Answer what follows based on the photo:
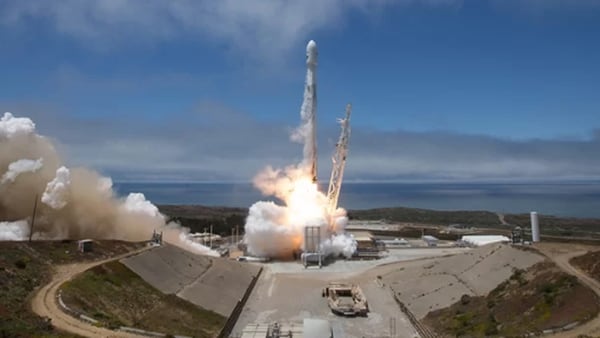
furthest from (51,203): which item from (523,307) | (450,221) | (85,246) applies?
(450,221)

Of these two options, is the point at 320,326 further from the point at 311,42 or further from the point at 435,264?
the point at 311,42

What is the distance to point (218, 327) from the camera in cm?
3616

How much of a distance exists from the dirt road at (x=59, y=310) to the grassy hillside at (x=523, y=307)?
22378 mm

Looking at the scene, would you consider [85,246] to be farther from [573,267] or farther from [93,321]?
[573,267]

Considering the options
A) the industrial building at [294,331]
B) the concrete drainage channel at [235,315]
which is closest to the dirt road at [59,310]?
the industrial building at [294,331]

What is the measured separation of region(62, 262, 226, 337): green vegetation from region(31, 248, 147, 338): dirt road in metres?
0.88

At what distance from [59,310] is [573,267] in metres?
39.2

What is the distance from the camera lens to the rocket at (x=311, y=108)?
222ft

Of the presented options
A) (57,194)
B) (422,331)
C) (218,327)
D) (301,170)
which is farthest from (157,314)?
(301,170)

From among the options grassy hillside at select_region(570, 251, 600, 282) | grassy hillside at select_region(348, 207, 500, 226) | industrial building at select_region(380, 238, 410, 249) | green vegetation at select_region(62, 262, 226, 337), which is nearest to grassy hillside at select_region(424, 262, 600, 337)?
grassy hillside at select_region(570, 251, 600, 282)

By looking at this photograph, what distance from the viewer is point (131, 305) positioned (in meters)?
35.2

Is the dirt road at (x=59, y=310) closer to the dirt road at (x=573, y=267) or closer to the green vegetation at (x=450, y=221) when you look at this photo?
the dirt road at (x=573, y=267)

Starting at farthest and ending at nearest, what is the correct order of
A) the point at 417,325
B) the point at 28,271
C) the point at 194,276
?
the point at 194,276
the point at 417,325
the point at 28,271

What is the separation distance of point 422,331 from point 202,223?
7299 cm
